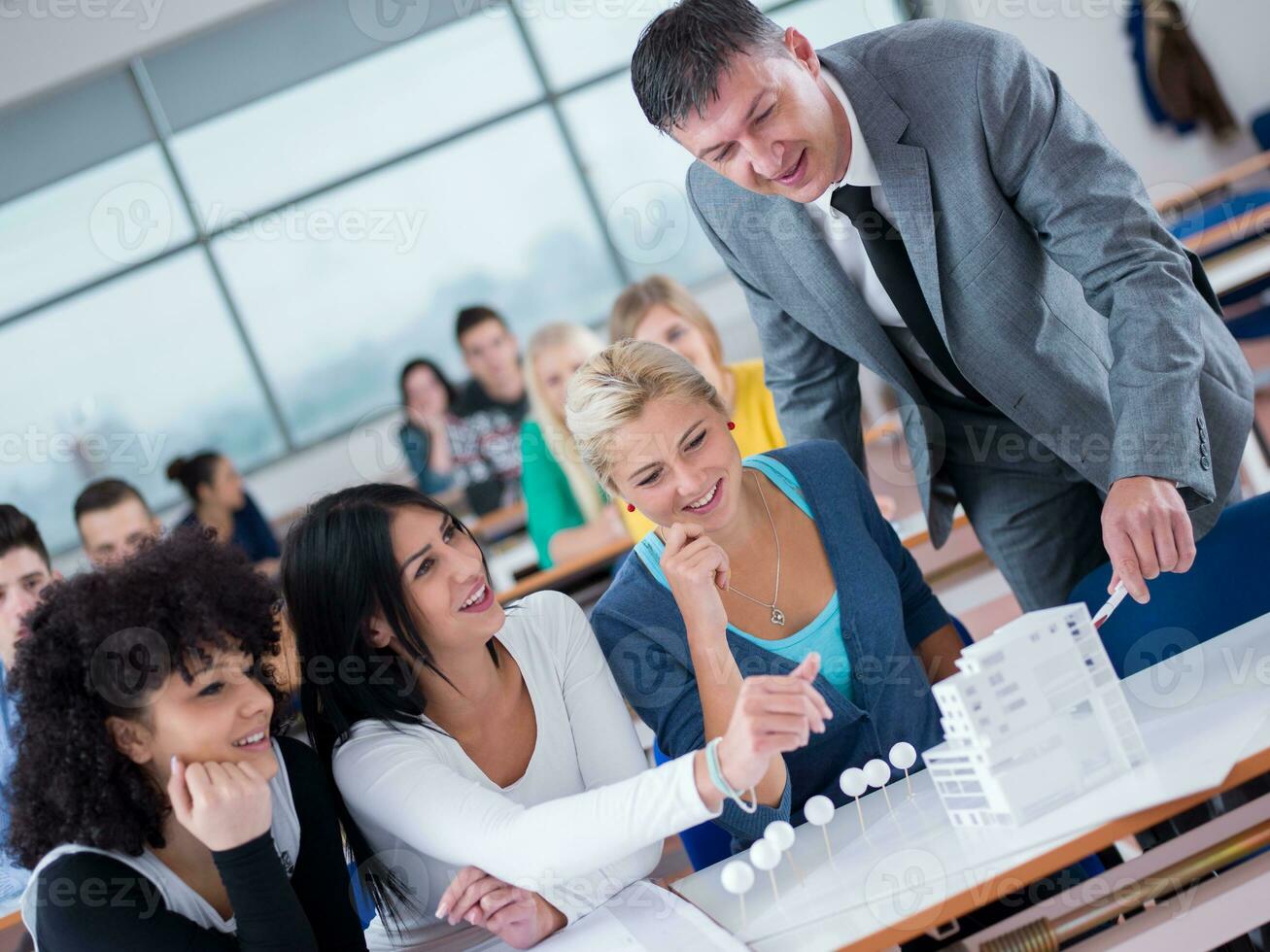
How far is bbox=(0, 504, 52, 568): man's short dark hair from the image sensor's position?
305cm

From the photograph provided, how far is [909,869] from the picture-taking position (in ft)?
4.19

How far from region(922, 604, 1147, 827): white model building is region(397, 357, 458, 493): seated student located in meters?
5.28

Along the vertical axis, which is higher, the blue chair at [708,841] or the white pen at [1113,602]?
the white pen at [1113,602]

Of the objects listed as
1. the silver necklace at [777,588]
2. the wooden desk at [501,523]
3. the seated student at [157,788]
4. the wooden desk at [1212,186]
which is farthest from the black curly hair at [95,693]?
the wooden desk at [1212,186]

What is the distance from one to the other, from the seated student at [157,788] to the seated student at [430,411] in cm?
481

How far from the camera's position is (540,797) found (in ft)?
5.58

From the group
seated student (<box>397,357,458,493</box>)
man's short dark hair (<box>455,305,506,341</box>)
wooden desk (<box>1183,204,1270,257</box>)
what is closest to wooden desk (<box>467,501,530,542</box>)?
seated student (<box>397,357,458,493</box>)

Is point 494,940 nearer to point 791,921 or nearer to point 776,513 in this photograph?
point 791,921

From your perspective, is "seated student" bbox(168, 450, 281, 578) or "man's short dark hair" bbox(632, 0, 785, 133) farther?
"seated student" bbox(168, 450, 281, 578)

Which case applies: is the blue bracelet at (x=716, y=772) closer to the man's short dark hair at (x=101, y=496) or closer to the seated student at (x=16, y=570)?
the seated student at (x=16, y=570)

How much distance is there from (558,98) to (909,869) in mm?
7280

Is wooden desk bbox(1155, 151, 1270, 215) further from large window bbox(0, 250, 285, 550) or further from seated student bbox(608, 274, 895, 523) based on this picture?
large window bbox(0, 250, 285, 550)

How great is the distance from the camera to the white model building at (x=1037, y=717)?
1242 mm

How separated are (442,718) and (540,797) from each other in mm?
181
